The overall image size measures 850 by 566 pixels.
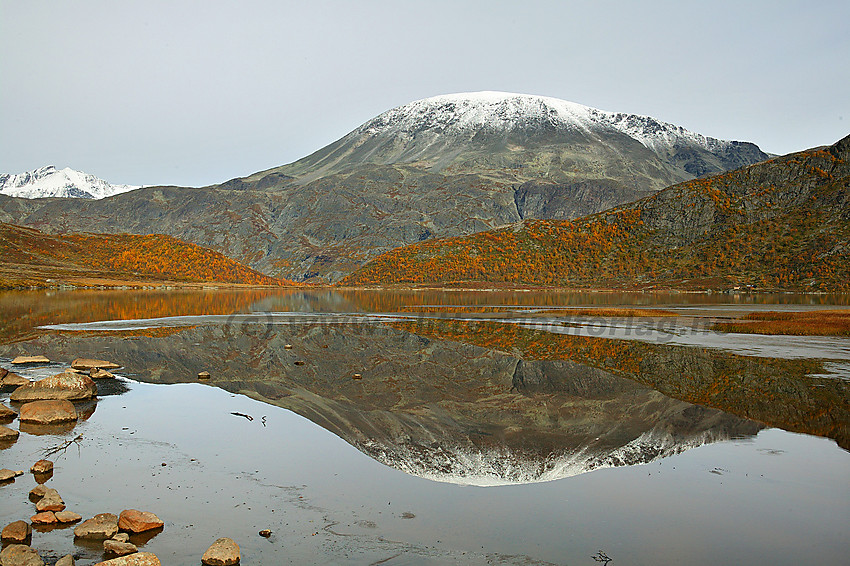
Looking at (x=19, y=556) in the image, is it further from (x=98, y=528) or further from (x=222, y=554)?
(x=222, y=554)

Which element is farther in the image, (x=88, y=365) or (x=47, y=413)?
(x=88, y=365)

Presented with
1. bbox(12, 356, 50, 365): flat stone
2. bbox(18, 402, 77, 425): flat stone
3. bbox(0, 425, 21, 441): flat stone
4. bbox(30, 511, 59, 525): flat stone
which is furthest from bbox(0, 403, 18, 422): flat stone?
bbox(12, 356, 50, 365): flat stone

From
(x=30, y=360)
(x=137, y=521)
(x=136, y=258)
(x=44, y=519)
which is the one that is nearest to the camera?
(x=137, y=521)

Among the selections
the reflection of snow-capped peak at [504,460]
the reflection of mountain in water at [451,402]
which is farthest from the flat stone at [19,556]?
the reflection of mountain in water at [451,402]

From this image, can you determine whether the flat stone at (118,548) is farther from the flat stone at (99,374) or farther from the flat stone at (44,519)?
the flat stone at (99,374)

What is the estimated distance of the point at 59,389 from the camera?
23.1 m

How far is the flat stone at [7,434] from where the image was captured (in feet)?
56.4

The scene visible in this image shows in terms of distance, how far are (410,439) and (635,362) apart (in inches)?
772

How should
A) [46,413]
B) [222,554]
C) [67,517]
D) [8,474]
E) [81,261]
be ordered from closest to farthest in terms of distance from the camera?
1. [222,554]
2. [67,517]
3. [8,474]
4. [46,413]
5. [81,261]

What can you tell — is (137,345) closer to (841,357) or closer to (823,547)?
(823,547)

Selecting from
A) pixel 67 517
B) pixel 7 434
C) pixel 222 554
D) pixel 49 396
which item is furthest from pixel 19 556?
pixel 49 396

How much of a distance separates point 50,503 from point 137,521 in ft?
7.03

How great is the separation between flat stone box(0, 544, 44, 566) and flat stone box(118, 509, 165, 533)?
1.60 metres

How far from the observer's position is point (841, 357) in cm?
3419
